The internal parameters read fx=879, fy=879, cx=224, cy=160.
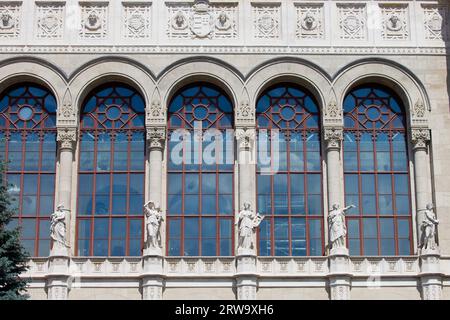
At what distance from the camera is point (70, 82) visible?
32.2m

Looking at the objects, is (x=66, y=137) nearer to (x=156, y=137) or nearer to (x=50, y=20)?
(x=156, y=137)

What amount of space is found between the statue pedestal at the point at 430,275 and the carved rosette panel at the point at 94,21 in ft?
46.6

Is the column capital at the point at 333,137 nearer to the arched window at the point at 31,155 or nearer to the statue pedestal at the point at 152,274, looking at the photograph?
the statue pedestal at the point at 152,274

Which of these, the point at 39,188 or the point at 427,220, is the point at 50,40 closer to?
the point at 39,188

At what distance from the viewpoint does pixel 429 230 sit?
99.6 ft

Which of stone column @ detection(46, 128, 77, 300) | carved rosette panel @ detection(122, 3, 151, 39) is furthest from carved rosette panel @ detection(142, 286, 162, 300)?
carved rosette panel @ detection(122, 3, 151, 39)

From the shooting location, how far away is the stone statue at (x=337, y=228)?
30344 millimetres

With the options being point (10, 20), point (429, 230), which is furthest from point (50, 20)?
point (429, 230)

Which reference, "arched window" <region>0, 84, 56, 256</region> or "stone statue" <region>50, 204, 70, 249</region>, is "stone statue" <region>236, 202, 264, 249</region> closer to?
"stone statue" <region>50, 204, 70, 249</region>

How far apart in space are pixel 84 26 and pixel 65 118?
3689 mm

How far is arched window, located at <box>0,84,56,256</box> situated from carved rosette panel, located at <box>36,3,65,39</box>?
6.60 ft

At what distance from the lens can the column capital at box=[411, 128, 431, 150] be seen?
32.0 m

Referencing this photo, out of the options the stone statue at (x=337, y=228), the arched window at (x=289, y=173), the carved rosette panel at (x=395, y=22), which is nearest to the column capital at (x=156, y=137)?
the arched window at (x=289, y=173)

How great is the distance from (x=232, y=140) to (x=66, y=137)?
19.9ft
